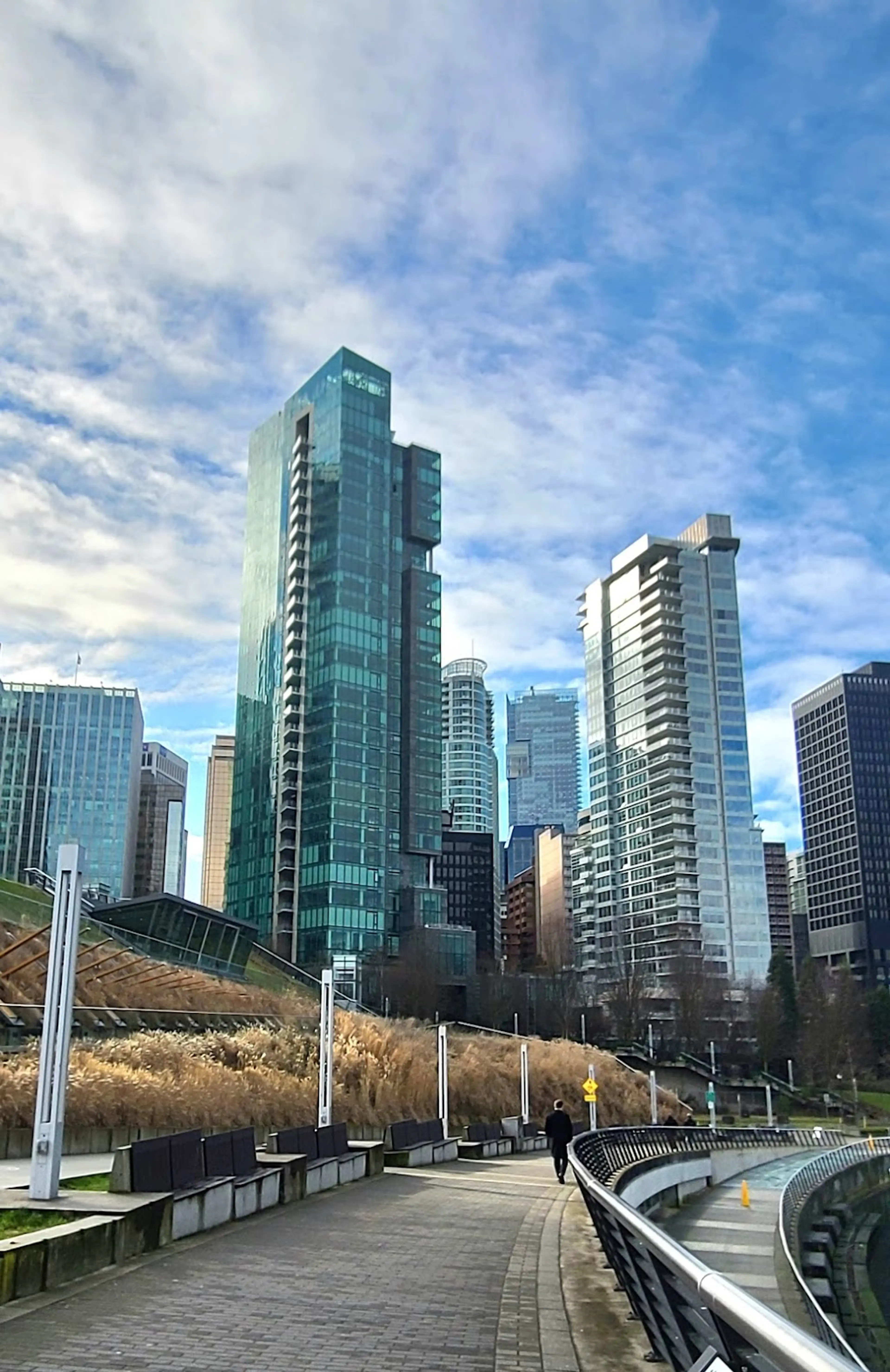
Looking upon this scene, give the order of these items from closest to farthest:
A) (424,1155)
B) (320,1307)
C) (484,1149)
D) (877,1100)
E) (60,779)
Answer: (320,1307) → (424,1155) → (484,1149) → (877,1100) → (60,779)

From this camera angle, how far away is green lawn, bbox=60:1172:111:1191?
13.0 metres

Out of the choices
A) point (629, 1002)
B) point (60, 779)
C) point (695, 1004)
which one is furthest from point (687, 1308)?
point (60, 779)

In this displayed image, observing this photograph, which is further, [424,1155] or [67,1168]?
[424,1155]

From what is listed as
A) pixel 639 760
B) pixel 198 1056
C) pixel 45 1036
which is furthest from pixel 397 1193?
pixel 639 760

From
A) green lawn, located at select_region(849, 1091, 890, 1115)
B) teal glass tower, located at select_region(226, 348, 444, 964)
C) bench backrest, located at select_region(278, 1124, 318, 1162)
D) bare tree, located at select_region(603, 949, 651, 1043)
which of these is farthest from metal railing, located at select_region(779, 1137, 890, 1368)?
teal glass tower, located at select_region(226, 348, 444, 964)

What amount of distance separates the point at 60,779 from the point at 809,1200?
173888 mm

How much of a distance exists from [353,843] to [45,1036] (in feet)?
360

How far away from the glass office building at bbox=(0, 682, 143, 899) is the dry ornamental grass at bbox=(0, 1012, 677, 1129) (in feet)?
508

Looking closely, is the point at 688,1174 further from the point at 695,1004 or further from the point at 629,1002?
the point at 695,1004

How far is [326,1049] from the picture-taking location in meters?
22.2

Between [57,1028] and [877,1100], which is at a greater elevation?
[57,1028]

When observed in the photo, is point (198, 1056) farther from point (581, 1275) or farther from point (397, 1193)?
point (581, 1275)

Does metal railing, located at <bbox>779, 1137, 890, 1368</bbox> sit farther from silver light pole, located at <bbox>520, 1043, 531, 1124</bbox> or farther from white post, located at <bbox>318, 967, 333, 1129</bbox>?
white post, located at <bbox>318, 967, 333, 1129</bbox>

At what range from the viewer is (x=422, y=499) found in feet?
500
